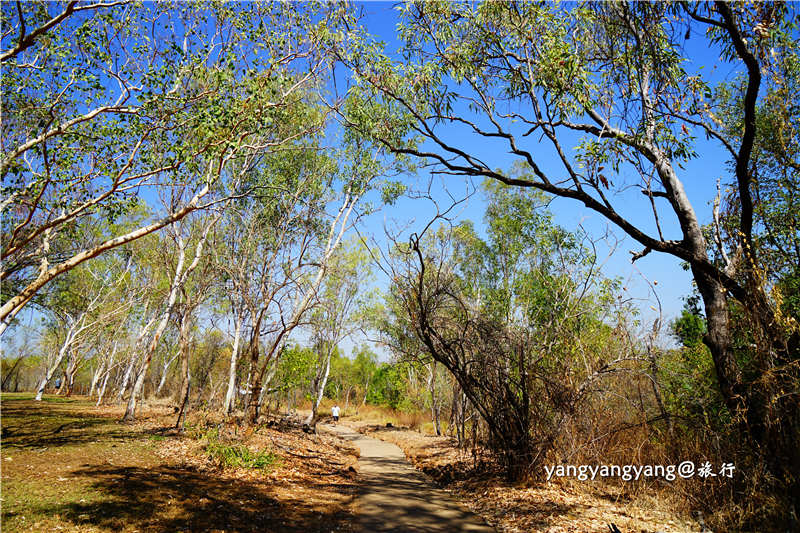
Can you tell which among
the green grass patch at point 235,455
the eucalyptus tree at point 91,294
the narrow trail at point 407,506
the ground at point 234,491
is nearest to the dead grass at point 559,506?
the ground at point 234,491

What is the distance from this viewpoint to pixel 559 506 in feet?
21.6

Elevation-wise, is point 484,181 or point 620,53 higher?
point 484,181

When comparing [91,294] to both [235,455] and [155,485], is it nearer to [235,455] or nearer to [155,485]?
[235,455]

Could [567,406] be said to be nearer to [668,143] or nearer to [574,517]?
[574,517]

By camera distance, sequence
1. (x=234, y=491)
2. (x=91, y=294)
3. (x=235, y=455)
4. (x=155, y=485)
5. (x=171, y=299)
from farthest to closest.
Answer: (x=91, y=294), (x=171, y=299), (x=235, y=455), (x=234, y=491), (x=155, y=485)

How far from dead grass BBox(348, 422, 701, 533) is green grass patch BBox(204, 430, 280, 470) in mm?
4240

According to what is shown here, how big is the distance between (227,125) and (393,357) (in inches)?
786

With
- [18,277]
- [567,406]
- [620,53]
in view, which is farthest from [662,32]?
[18,277]

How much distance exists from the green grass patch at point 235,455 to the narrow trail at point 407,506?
2.37 metres

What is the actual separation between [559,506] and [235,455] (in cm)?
681

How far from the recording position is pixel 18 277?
15508mm

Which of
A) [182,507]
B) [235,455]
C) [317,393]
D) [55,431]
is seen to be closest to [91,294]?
[55,431]

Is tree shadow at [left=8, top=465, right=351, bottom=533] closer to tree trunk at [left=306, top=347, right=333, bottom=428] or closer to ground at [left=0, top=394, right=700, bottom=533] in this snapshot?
ground at [left=0, top=394, right=700, bottom=533]

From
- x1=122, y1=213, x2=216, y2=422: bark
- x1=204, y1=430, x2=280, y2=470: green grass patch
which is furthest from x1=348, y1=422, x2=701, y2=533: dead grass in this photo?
x1=122, y1=213, x2=216, y2=422: bark
